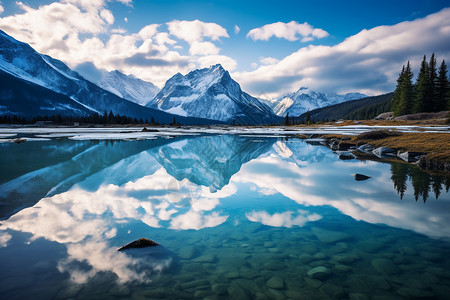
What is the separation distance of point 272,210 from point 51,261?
7697mm

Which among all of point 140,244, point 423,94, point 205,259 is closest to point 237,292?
point 205,259

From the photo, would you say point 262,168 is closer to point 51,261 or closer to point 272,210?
point 272,210

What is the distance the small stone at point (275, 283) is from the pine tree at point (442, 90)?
305 feet

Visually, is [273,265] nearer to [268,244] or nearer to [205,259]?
[268,244]

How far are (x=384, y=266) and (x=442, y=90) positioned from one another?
9428 cm

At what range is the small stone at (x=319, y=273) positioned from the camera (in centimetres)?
582

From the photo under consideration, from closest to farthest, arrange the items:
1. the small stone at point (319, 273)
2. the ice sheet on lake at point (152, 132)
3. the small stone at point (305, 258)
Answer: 1. the small stone at point (319, 273)
2. the small stone at point (305, 258)
3. the ice sheet on lake at point (152, 132)

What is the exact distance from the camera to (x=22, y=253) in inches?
263

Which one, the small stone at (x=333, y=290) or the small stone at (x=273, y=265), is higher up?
the small stone at (x=333, y=290)

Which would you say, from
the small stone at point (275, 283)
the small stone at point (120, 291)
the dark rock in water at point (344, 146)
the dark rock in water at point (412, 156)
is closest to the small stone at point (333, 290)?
the small stone at point (275, 283)

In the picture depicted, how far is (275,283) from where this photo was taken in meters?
5.61

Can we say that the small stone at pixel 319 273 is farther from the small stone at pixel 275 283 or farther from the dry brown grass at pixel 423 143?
the dry brown grass at pixel 423 143

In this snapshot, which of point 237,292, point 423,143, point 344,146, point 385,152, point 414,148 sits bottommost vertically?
point 237,292

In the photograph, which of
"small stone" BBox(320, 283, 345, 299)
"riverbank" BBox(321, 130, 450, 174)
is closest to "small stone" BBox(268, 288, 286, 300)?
"small stone" BBox(320, 283, 345, 299)
